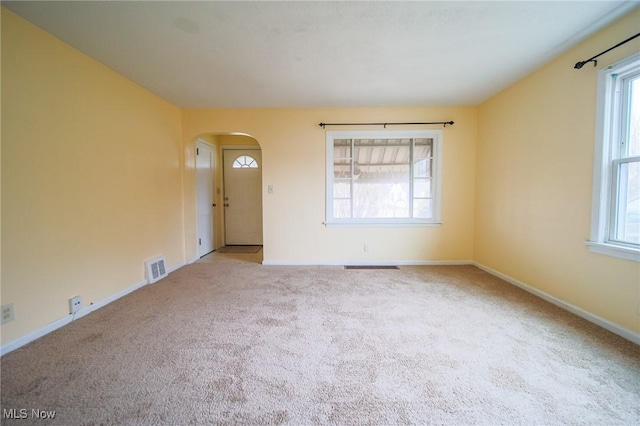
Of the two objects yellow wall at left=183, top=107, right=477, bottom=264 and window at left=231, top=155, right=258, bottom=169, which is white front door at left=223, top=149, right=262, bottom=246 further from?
yellow wall at left=183, top=107, right=477, bottom=264

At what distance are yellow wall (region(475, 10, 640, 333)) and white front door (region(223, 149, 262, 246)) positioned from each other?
435 centimetres

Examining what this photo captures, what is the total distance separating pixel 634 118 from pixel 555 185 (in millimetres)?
738

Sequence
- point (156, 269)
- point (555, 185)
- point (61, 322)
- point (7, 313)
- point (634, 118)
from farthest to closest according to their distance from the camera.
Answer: point (156, 269)
point (555, 185)
point (61, 322)
point (634, 118)
point (7, 313)

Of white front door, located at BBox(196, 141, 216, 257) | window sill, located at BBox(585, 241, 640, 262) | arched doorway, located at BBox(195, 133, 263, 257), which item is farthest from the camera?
arched doorway, located at BBox(195, 133, 263, 257)

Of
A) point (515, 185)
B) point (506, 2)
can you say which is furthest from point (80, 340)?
point (515, 185)

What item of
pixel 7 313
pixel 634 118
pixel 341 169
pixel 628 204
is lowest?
pixel 7 313

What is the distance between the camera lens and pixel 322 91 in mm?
3217

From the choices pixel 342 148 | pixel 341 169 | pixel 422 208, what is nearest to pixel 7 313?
pixel 341 169

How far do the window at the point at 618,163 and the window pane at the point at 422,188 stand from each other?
1.96m

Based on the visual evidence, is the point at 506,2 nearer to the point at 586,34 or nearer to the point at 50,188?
the point at 586,34

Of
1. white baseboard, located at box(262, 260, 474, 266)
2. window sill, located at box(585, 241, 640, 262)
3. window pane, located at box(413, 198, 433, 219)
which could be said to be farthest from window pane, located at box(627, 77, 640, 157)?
A: white baseboard, located at box(262, 260, 474, 266)

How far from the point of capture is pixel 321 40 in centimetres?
214

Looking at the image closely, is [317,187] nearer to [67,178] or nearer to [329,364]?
[329,364]

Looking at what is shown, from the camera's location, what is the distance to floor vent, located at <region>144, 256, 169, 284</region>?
3.11 m
